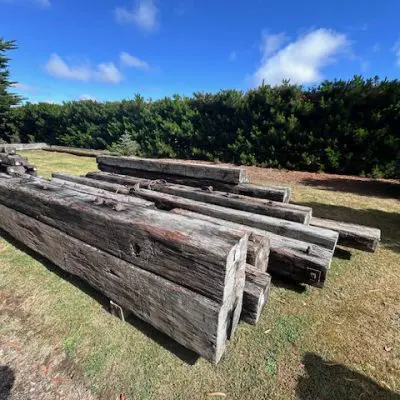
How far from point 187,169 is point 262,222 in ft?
6.20

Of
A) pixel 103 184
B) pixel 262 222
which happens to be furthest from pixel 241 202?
pixel 103 184

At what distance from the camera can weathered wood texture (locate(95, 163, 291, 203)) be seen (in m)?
3.73

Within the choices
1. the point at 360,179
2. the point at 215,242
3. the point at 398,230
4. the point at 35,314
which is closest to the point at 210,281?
the point at 215,242

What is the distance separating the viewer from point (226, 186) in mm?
4066

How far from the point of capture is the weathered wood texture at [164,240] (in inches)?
60.6

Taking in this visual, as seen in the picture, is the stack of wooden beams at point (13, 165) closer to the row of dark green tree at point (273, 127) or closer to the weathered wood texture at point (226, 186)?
the weathered wood texture at point (226, 186)

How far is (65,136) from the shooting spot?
1820 cm

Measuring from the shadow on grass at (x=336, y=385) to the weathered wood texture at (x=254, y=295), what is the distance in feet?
1.68

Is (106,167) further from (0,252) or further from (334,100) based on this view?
(334,100)

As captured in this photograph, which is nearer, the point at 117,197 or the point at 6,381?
the point at 6,381

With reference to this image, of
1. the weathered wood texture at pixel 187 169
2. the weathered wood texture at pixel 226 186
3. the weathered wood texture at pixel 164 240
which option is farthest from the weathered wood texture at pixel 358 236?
the weathered wood texture at pixel 164 240

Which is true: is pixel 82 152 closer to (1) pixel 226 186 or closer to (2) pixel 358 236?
(1) pixel 226 186

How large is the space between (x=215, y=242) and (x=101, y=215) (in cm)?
103

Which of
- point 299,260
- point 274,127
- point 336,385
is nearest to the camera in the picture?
point 336,385
